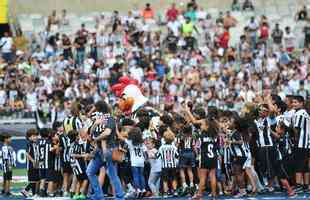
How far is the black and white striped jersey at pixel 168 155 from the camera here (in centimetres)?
2050

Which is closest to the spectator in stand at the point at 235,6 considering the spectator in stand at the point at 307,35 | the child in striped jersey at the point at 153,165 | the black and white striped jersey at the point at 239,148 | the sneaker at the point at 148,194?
the spectator in stand at the point at 307,35

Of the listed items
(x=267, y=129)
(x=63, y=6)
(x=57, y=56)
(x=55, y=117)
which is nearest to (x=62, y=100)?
(x=55, y=117)

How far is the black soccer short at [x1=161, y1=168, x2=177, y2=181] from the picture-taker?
20688 mm

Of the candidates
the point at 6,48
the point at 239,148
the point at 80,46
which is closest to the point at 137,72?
the point at 80,46

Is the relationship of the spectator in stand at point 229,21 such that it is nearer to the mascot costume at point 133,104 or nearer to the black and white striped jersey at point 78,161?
the mascot costume at point 133,104

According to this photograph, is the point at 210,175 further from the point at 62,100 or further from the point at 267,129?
the point at 62,100

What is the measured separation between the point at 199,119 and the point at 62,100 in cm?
1149

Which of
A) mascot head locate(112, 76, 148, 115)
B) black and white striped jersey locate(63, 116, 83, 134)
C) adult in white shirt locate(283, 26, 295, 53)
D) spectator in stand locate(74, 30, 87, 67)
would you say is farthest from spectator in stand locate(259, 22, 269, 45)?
black and white striped jersey locate(63, 116, 83, 134)

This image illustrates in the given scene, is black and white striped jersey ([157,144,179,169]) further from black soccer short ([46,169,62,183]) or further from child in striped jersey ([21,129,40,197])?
child in striped jersey ([21,129,40,197])

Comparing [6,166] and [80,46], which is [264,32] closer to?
[80,46]

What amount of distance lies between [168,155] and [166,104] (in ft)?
32.2

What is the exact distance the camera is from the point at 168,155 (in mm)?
20547

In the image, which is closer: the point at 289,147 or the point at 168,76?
the point at 289,147

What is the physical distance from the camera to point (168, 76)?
3391cm
